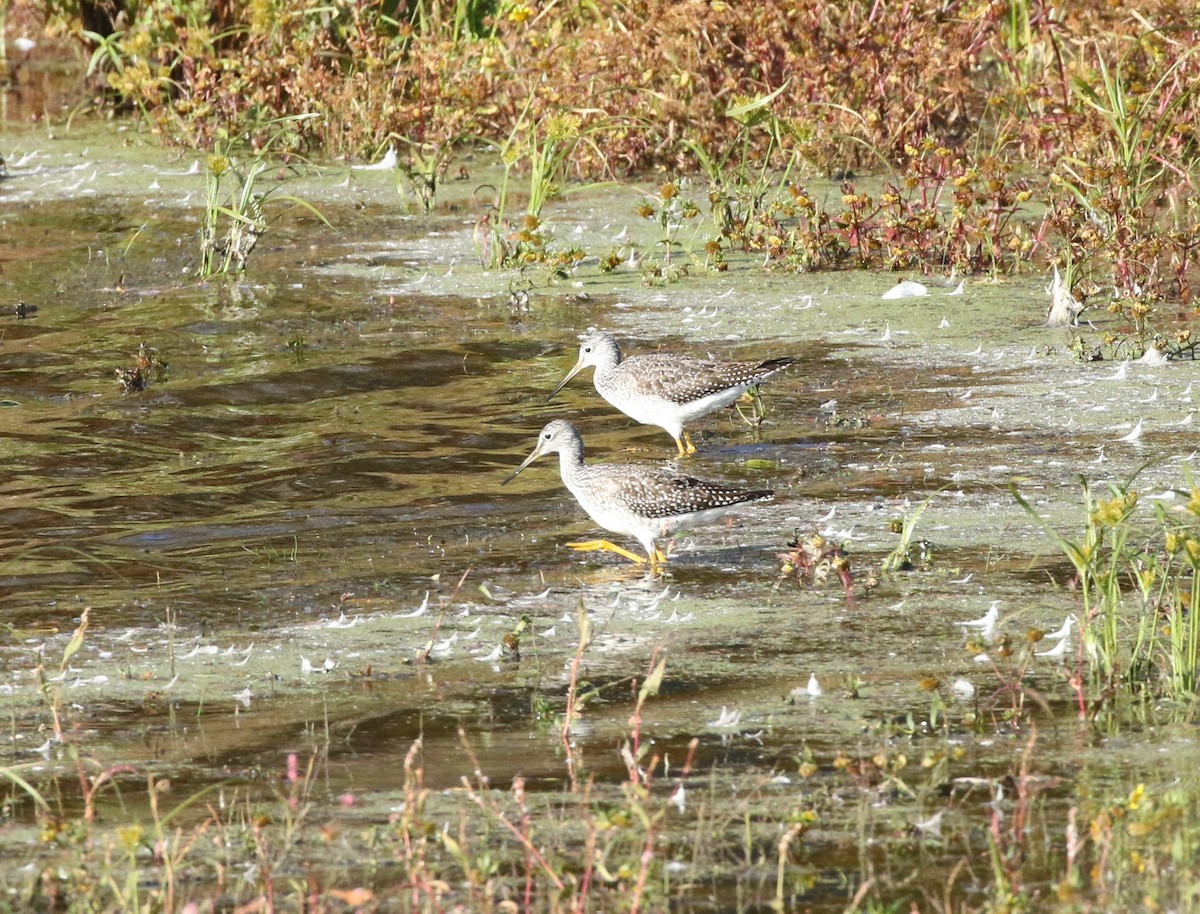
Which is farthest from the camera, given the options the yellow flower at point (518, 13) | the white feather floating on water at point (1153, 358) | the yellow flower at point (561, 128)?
the yellow flower at point (518, 13)

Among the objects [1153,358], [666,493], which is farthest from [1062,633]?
[1153,358]

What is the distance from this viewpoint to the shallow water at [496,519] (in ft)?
18.0

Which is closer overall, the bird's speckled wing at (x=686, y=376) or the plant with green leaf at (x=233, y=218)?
the bird's speckled wing at (x=686, y=376)

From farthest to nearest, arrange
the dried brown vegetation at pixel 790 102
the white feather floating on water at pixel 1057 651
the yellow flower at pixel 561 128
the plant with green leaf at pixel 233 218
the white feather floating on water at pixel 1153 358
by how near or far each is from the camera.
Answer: the yellow flower at pixel 561 128 → the plant with green leaf at pixel 233 218 → the dried brown vegetation at pixel 790 102 → the white feather floating on water at pixel 1153 358 → the white feather floating on water at pixel 1057 651

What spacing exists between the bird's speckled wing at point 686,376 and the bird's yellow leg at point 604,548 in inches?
55.5

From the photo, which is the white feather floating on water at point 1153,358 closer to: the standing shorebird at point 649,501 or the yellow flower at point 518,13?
the standing shorebird at point 649,501

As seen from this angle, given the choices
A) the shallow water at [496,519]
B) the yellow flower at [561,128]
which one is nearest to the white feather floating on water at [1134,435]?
the shallow water at [496,519]

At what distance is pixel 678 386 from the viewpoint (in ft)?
30.1

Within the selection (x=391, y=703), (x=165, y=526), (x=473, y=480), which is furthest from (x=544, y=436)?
(x=391, y=703)

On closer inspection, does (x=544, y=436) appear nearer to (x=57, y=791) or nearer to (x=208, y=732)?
(x=208, y=732)

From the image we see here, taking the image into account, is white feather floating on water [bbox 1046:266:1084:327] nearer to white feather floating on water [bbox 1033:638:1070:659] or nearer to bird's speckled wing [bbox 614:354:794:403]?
bird's speckled wing [bbox 614:354:794:403]

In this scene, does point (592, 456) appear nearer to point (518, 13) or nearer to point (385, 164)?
point (518, 13)

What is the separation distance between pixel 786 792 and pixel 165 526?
3971 mm

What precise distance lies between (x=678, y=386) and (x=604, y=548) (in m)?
1.53
